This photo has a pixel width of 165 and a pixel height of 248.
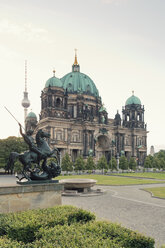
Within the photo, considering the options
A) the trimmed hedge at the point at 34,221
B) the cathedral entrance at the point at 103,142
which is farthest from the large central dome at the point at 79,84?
the trimmed hedge at the point at 34,221

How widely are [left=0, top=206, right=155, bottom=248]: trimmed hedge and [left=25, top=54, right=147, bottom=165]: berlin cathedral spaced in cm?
6477

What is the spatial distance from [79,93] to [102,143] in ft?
75.5

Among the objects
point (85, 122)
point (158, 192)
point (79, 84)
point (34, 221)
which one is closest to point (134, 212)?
point (34, 221)

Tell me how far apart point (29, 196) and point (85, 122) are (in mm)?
72354

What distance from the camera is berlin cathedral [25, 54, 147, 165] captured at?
78.9 m

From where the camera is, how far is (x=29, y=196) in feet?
43.2

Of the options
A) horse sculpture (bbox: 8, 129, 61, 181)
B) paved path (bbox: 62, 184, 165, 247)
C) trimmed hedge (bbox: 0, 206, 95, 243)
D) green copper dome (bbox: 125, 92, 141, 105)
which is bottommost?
paved path (bbox: 62, 184, 165, 247)

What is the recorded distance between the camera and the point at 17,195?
12.8 metres

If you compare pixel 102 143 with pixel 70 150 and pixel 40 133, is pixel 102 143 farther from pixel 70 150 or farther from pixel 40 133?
pixel 40 133

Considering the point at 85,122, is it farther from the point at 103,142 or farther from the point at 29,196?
the point at 29,196

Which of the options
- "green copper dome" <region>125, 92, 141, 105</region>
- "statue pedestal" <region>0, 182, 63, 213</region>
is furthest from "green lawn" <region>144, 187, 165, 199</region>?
"green copper dome" <region>125, 92, 141, 105</region>

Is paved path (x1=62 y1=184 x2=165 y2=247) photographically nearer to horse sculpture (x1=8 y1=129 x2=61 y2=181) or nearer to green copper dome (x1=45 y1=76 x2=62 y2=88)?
horse sculpture (x1=8 y1=129 x2=61 y2=181)

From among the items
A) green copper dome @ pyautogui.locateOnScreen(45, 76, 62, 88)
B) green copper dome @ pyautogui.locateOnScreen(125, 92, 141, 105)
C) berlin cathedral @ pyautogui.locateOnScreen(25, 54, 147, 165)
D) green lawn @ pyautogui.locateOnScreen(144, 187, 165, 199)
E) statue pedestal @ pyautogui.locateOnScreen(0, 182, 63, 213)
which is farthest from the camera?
green copper dome @ pyautogui.locateOnScreen(125, 92, 141, 105)

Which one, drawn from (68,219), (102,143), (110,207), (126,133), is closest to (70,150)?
(102,143)
